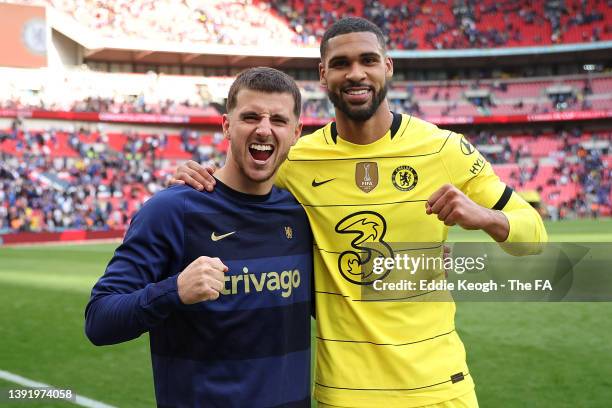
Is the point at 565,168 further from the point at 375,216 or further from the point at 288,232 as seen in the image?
the point at 288,232

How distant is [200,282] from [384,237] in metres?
0.99

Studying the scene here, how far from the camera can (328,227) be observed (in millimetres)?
2783

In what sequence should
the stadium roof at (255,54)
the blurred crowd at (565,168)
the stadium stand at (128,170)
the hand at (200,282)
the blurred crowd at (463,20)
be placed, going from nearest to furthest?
the hand at (200,282) < the stadium stand at (128,170) < the blurred crowd at (565,168) < the stadium roof at (255,54) < the blurred crowd at (463,20)

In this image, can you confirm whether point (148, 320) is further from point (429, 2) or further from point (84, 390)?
point (429, 2)

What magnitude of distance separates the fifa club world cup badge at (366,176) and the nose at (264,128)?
1.76 ft

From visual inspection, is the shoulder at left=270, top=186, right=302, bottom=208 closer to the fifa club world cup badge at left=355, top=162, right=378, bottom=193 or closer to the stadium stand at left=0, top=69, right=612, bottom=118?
the fifa club world cup badge at left=355, top=162, right=378, bottom=193

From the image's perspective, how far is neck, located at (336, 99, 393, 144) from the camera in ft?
9.29

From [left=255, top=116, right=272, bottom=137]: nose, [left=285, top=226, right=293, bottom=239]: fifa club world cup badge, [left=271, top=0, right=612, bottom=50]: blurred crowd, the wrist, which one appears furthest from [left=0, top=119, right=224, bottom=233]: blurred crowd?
the wrist

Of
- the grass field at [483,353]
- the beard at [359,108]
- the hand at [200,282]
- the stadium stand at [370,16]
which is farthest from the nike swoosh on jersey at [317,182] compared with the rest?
the stadium stand at [370,16]

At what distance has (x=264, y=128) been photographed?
2.44 metres

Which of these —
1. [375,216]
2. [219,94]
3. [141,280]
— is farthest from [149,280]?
[219,94]

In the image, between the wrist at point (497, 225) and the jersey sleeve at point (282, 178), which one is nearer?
the wrist at point (497, 225)

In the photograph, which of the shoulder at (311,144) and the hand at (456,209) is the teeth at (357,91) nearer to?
the shoulder at (311,144)

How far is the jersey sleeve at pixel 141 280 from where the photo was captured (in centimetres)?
208
